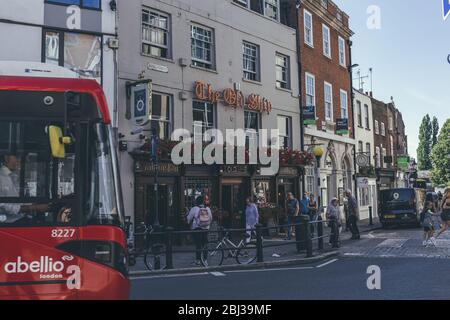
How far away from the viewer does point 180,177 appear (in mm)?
17547

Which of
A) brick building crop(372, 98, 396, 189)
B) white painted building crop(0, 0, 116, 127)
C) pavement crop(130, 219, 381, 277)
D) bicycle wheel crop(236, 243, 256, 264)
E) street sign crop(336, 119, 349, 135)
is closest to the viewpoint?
pavement crop(130, 219, 381, 277)

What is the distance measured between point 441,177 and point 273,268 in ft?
192

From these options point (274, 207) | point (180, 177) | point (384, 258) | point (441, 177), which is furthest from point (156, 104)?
point (441, 177)

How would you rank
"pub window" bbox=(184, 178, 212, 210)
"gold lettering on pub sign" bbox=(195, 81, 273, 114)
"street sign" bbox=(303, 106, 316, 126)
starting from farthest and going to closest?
"street sign" bbox=(303, 106, 316, 126) < "gold lettering on pub sign" bbox=(195, 81, 273, 114) < "pub window" bbox=(184, 178, 212, 210)

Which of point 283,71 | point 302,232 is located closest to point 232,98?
point 283,71

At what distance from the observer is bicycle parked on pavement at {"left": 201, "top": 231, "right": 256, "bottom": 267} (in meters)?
12.1

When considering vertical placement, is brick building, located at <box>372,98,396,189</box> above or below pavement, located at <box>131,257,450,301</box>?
above

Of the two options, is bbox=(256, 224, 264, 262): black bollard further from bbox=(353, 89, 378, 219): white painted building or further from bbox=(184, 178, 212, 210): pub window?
bbox=(353, 89, 378, 219): white painted building

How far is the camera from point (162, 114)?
17312 millimetres

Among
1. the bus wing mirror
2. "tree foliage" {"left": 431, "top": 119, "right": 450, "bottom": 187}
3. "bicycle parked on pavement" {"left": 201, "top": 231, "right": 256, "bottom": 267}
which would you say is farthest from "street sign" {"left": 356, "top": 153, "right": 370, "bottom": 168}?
"tree foliage" {"left": 431, "top": 119, "right": 450, "bottom": 187}

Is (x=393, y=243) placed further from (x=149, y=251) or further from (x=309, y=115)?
(x=309, y=115)

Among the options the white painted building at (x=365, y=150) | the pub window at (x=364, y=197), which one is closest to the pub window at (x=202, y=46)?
the white painted building at (x=365, y=150)

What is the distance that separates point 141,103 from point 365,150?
22.9 m

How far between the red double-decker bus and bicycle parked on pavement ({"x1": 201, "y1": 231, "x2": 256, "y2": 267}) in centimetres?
646
